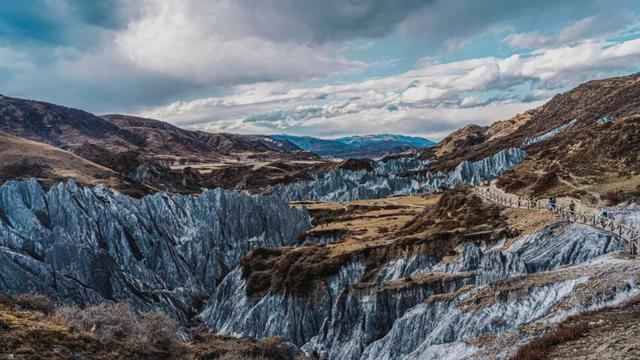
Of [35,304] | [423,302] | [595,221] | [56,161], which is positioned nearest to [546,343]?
[423,302]

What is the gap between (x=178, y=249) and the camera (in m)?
76.1

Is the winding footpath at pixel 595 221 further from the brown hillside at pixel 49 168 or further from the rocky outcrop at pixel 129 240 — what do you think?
the brown hillside at pixel 49 168

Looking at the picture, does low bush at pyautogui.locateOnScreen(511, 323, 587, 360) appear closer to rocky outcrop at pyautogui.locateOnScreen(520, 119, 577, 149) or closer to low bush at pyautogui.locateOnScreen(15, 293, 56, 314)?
low bush at pyautogui.locateOnScreen(15, 293, 56, 314)

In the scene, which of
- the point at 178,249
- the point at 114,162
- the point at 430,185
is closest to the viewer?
the point at 178,249

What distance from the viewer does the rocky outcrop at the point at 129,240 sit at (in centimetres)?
5378

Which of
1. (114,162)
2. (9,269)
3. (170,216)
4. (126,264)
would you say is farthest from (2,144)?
(9,269)

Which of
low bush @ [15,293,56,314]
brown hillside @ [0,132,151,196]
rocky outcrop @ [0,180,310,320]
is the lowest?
rocky outcrop @ [0,180,310,320]

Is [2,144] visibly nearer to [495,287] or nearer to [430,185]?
[430,185]

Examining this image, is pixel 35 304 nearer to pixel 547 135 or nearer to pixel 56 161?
pixel 56 161

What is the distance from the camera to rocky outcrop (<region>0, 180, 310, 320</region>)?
176ft

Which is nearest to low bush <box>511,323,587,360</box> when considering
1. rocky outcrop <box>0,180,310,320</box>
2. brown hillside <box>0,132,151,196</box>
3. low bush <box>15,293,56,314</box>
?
low bush <box>15,293,56,314</box>

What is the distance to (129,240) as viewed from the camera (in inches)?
2805

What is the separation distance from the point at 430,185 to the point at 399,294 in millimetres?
118071

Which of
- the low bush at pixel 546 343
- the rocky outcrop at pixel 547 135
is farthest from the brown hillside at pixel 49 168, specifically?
the rocky outcrop at pixel 547 135
